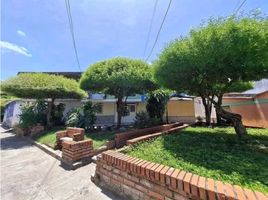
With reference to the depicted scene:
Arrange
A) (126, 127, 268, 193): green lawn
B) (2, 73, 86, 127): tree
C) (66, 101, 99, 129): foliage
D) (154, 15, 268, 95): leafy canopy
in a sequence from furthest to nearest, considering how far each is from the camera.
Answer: (2, 73, 86, 127): tree → (66, 101, 99, 129): foliage → (154, 15, 268, 95): leafy canopy → (126, 127, 268, 193): green lawn

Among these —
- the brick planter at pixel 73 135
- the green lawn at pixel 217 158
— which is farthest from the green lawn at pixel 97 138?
the green lawn at pixel 217 158

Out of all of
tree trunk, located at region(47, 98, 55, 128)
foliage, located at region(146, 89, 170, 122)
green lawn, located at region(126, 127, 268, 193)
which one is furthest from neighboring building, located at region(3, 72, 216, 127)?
green lawn, located at region(126, 127, 268, 193)

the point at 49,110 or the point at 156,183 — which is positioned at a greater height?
the point at 49,110

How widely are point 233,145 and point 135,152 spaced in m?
2.65

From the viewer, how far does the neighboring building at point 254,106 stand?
9.33 metres

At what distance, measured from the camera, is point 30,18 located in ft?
29.5

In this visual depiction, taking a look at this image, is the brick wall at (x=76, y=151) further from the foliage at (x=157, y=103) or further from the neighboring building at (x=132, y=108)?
the neighboring building at (x=132, y=108)

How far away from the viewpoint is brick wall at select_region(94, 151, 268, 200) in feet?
7.01

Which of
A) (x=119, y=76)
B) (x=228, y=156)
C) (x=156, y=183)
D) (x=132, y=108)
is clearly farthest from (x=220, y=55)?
(x=132, y=108)

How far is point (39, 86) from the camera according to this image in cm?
1125

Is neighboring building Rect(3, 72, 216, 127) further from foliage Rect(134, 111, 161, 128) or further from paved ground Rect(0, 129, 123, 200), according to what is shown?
paved ground Rect(0, 129, 123, 200)

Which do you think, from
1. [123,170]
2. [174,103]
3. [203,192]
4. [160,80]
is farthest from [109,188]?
[174,103]

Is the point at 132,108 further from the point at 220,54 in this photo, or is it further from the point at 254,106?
the point at 220,54

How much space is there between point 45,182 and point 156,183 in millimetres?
3030
